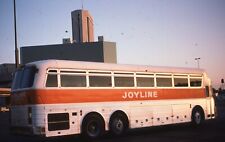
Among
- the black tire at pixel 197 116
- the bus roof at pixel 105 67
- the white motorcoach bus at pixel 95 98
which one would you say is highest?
the bus roof at pixel 105 67

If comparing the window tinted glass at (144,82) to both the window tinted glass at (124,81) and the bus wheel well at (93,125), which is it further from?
the bus wheel well at (93,125)

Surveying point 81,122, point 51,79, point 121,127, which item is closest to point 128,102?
point 121,127

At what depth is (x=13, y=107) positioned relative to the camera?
15.5 metres

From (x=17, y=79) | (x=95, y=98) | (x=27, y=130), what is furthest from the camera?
(x=95, y=98)

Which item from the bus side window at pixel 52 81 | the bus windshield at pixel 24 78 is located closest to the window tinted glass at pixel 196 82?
the bus side window at pixel 52 81

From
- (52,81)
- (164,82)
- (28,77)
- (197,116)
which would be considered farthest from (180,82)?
(28,77)

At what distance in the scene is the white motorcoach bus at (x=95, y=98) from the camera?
46.8 ft

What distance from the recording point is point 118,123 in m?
16.6

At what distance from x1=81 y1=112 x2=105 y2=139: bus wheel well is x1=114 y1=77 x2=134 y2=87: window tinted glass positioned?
5.73 ft

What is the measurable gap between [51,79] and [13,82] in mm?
2175

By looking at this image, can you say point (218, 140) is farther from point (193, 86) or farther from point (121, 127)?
point (193, 86)

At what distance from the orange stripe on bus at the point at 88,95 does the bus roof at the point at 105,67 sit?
2.98 feet

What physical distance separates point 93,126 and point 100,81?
74.1 inches

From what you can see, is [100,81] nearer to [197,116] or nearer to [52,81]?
[52,81]
